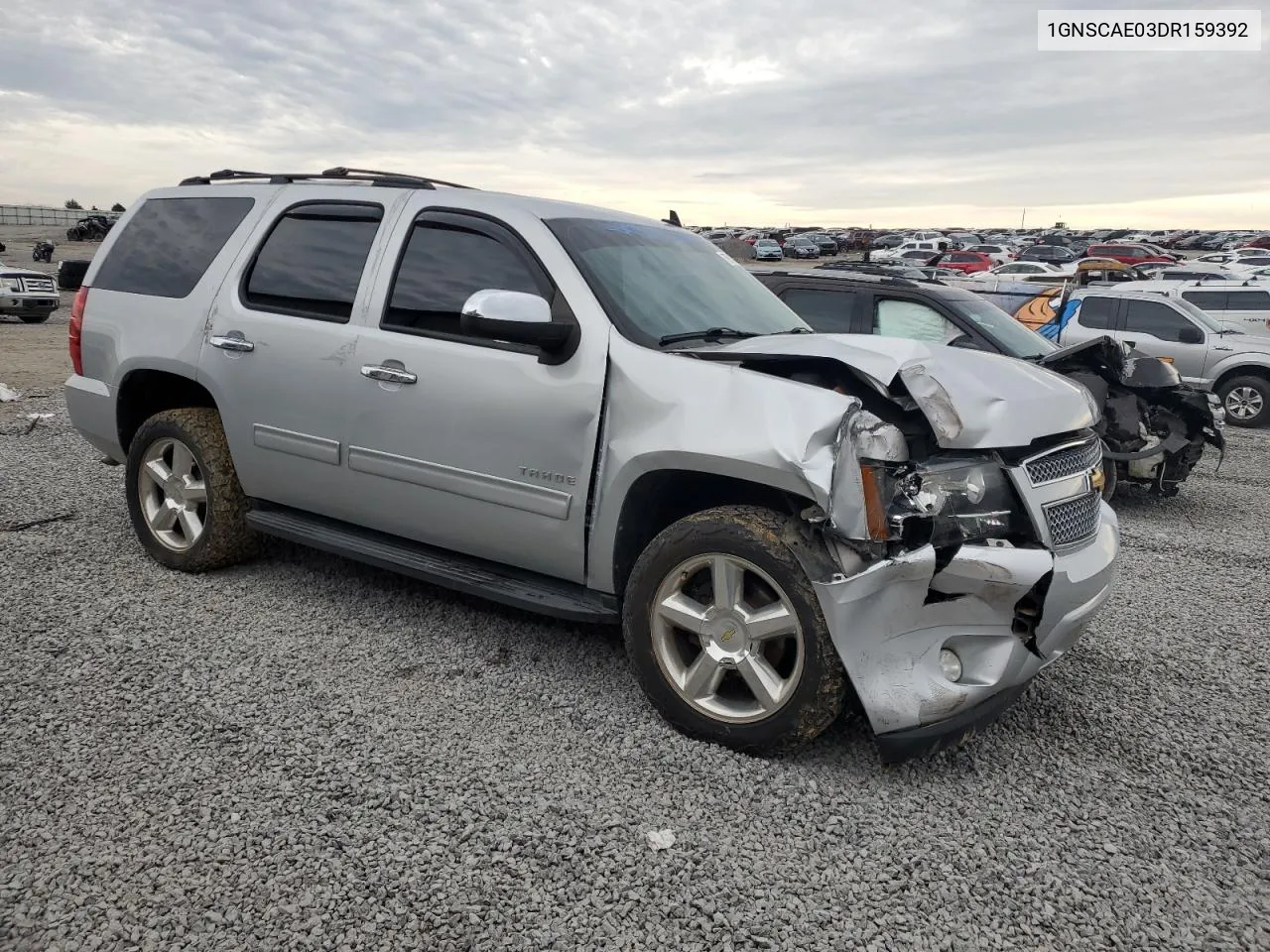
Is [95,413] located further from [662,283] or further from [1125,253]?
[1125,253]

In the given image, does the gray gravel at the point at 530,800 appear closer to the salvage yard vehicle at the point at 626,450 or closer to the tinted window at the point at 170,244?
the salvage yard vehicle at the point at 626,450

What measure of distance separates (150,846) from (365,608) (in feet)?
6.14

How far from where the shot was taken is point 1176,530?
673cm

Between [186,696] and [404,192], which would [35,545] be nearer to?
[186,696]

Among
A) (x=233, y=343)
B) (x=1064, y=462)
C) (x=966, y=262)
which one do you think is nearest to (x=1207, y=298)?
(x=1064, y=462)

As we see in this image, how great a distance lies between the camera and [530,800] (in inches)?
114

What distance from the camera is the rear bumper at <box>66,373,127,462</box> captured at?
195 inches

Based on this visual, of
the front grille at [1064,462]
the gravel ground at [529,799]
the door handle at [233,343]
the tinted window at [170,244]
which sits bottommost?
the gravel ground at [529,799]

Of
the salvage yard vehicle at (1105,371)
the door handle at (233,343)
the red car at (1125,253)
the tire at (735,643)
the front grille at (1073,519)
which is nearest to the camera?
the tire at (735,643)

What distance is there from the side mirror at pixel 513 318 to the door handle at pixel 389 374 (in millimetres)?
575

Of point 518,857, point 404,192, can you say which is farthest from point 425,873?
point 404,192

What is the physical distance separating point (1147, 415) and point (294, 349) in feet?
20.8

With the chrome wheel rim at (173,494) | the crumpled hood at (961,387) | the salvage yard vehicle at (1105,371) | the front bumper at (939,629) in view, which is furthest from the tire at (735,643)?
the salvage yard vehicle at (1105,371)

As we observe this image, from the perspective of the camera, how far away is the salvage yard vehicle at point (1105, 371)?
7.10 meters
